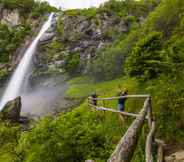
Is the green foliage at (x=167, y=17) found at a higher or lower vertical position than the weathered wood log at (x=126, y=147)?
higher

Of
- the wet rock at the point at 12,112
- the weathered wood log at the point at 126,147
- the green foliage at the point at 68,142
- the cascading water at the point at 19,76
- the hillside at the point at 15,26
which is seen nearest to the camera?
the weathered wood log at the point at 126,147

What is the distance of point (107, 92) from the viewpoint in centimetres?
3562

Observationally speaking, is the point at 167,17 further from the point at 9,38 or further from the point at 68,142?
the point at 9,38

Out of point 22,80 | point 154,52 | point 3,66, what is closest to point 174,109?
point 154,52

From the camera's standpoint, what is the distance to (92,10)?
2630 inches

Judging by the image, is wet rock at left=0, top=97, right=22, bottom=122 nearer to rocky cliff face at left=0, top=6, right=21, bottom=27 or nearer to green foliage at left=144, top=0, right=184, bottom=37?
green foliage at left=144, top=0, right=184, bottom=37

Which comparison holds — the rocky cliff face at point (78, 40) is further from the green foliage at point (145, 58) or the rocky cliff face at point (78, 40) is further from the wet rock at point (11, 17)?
the green foliage at point (145, 58)

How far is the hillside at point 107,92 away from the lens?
15438 mm

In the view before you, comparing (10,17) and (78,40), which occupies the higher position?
(10,17)

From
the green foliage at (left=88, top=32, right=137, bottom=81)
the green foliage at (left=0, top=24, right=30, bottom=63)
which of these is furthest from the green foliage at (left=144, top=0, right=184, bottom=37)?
the green foliage at (left=0, top=24, right=30, bottom=63)

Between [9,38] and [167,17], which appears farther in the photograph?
[9,38]

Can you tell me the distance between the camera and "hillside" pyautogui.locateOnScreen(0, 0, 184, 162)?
15.4 metres

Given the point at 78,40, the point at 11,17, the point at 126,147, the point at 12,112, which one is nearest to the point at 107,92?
the point at 12,112

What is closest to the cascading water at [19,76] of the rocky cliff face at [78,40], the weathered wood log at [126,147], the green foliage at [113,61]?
the rocky cliff face at [78,40]
